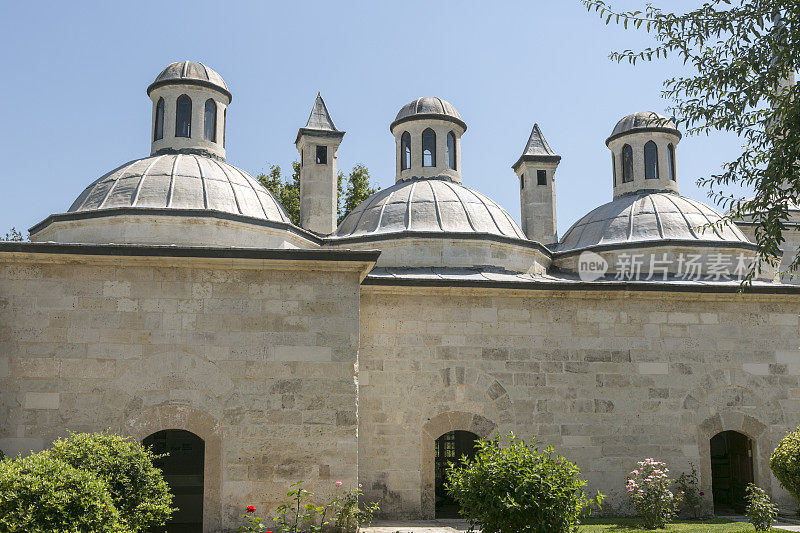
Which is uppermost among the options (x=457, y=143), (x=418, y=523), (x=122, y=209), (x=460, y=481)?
(x=457, y=143)

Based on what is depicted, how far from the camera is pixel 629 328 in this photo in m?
11.5

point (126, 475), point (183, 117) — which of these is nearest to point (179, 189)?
point (183, 117)

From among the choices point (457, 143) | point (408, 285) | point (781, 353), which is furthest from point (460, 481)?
point (457, 143)

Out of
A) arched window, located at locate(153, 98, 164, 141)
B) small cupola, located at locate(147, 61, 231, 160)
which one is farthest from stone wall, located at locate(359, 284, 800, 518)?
arched window, located at locate(153, 98, 164, 141)

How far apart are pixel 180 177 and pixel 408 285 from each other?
15.6 feet

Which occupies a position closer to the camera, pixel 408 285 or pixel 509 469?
pixel 509 469

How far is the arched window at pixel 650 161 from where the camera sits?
16047mm

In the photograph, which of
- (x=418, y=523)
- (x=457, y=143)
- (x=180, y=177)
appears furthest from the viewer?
(x=457, y=143)

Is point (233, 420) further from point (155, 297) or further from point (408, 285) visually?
point (408, 285)

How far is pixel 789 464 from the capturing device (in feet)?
30.0

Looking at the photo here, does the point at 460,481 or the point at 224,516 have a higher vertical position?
the point at 460,481

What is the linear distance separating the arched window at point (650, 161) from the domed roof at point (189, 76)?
9.16 metres

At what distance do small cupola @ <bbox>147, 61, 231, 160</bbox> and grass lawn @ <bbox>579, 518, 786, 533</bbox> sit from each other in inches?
374

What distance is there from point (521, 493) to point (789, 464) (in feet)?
14.8
